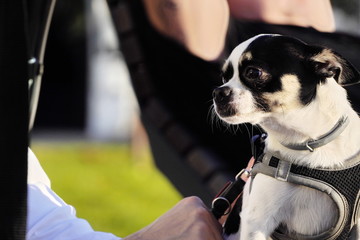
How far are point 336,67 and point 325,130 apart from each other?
12cm

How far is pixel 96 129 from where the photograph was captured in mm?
11828

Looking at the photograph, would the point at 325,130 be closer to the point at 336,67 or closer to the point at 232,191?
the point at 336,67

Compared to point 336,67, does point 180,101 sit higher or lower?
higher

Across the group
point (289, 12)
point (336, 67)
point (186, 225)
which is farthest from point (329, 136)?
point (186, 225)

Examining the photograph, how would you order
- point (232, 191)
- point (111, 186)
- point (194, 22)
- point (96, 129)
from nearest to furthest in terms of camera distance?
1. point (194, 22)
2. point (232, 191)
3. point (111, 186)
4. point (96, 129)

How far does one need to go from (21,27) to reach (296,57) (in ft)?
1.90

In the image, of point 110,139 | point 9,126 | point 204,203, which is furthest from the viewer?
point 110,139

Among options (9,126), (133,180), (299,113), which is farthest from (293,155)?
(133,180)

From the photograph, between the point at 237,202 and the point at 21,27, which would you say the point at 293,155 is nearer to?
the point at 237,202

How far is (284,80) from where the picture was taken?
145 centimetres

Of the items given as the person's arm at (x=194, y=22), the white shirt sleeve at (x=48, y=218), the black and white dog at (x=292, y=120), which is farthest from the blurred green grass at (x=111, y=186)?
the person's arm at (x=194, y=22)

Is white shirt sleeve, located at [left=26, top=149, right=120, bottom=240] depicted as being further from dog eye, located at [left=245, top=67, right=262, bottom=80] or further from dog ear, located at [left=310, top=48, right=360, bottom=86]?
dog ear, located at [left=310, top=48, right=360, bottom=86]

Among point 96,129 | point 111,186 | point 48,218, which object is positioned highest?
point 48,218

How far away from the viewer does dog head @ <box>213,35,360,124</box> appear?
4.61 ft
